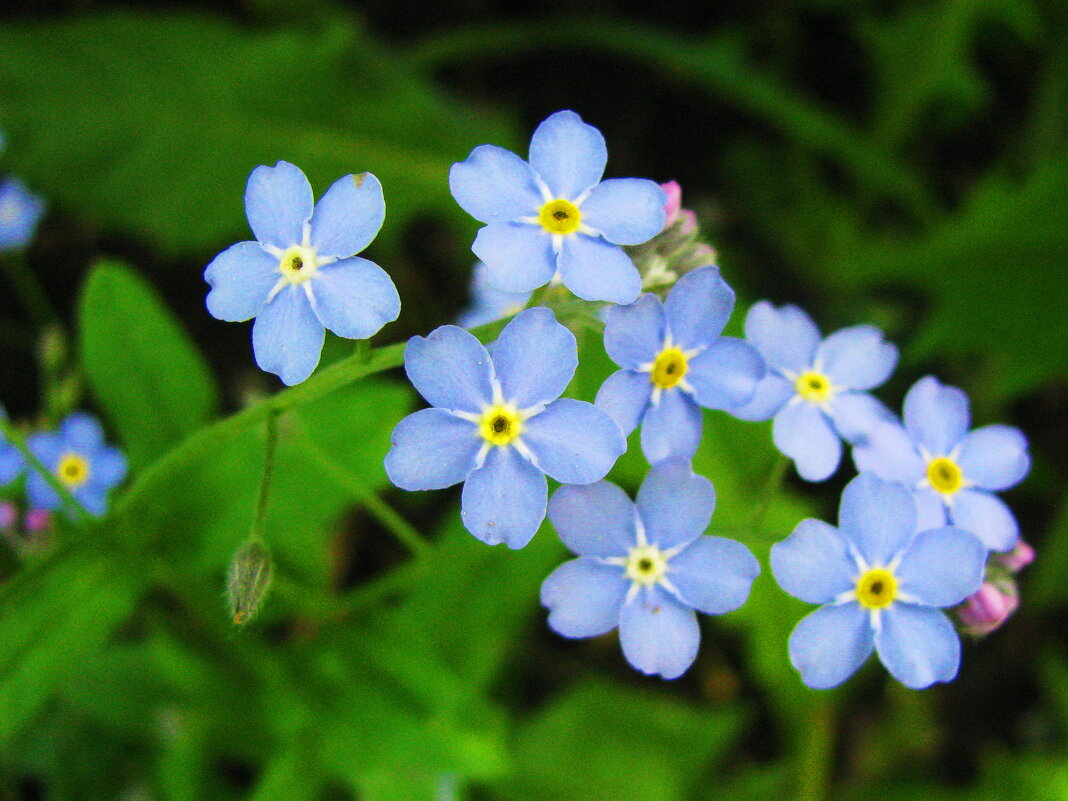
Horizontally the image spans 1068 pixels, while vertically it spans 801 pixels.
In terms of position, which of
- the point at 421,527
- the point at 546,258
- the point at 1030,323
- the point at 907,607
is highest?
the point at 1030,323

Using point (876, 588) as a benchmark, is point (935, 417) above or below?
above

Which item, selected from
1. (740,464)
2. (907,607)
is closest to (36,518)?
(907,607)

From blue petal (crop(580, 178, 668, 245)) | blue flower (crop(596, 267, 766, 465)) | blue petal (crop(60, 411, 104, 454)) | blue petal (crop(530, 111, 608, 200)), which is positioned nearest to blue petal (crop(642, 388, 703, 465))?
blue flower (crop(596, 267, 766, 465))

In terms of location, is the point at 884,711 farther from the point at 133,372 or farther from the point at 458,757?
the point at 133,372

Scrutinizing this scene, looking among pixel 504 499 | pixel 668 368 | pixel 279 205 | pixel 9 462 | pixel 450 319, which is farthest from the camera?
pixel 450 319

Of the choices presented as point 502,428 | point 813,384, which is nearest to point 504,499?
point 502,428

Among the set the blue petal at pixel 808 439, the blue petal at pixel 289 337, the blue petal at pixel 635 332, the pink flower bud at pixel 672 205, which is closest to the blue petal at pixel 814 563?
the blue petal at pixel 808 439

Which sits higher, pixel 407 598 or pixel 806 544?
pixel 407 598

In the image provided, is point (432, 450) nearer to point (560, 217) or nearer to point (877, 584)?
point (560, 217)
